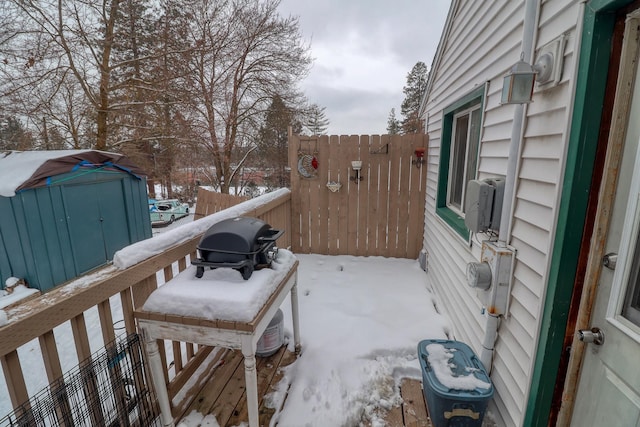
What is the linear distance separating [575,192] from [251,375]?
1.66 m

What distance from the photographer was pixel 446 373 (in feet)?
5.52

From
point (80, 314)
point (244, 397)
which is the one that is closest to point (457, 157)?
point (244, 397)

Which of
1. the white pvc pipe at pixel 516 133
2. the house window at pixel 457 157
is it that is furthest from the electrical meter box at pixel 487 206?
the house window at pixel 457 157

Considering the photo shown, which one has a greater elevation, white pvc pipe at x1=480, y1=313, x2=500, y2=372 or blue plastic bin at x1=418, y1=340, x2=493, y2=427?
white pvc pipe at x1=480, y1=313, x2=500, y2=372

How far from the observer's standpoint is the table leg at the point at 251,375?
1450 millimetres

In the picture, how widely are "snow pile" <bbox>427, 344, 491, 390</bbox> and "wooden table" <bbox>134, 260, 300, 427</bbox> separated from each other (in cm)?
102

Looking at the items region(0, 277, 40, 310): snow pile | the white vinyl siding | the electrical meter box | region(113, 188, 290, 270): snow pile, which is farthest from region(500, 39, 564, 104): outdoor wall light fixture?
region(0, 277, 40, 310): snow pile

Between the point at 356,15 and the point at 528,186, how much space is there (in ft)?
19.6

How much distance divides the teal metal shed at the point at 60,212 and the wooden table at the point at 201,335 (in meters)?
5.02

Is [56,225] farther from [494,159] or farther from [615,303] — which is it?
[615,303]

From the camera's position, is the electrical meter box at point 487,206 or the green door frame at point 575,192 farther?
the electrical meter box at point 487,206

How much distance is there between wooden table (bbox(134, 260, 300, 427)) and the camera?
1445 millimetres

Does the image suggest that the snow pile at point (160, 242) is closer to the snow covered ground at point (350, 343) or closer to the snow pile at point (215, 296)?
the snow covered ground at point (350, 343)

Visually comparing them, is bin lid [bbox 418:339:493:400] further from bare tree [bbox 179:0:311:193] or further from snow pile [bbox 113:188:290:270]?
bare tree [bbox 179:0:311:193]
